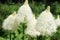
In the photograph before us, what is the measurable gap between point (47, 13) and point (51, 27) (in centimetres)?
16

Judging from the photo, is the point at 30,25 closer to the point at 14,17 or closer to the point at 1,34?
the point at 14,17

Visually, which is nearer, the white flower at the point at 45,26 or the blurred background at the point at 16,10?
the white flower at the point at 45,26

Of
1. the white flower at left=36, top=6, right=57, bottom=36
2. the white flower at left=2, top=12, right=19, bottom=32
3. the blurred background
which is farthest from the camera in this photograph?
the blurred background

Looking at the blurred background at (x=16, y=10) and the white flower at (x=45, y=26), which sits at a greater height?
the white flower at (x=45, y=26)

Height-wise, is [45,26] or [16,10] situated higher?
[45,26]

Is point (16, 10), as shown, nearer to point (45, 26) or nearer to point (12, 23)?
point (12, 23)

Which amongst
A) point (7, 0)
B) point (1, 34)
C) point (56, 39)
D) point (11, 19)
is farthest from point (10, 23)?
point (7, 0)

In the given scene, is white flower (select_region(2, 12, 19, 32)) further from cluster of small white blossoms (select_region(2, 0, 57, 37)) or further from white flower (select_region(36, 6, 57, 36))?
white flower (select_region(36, 6, 57, 36))

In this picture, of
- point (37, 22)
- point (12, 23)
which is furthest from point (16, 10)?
point (37, 22)

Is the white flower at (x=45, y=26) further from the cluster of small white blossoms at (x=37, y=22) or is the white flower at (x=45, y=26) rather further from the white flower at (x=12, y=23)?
the white flower at (x=12, y=23)

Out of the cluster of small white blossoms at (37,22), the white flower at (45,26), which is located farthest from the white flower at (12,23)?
the white flower at (45,26)

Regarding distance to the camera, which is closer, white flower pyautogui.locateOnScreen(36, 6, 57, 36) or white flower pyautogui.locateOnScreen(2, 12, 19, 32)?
white flower pyautogui.locateOnScreen(36, 6, 57, 36)

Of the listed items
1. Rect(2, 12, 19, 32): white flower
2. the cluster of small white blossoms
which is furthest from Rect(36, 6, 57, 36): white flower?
Rect(2, 12, 19, 32): white flower

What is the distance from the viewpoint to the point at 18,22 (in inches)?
A: 124
